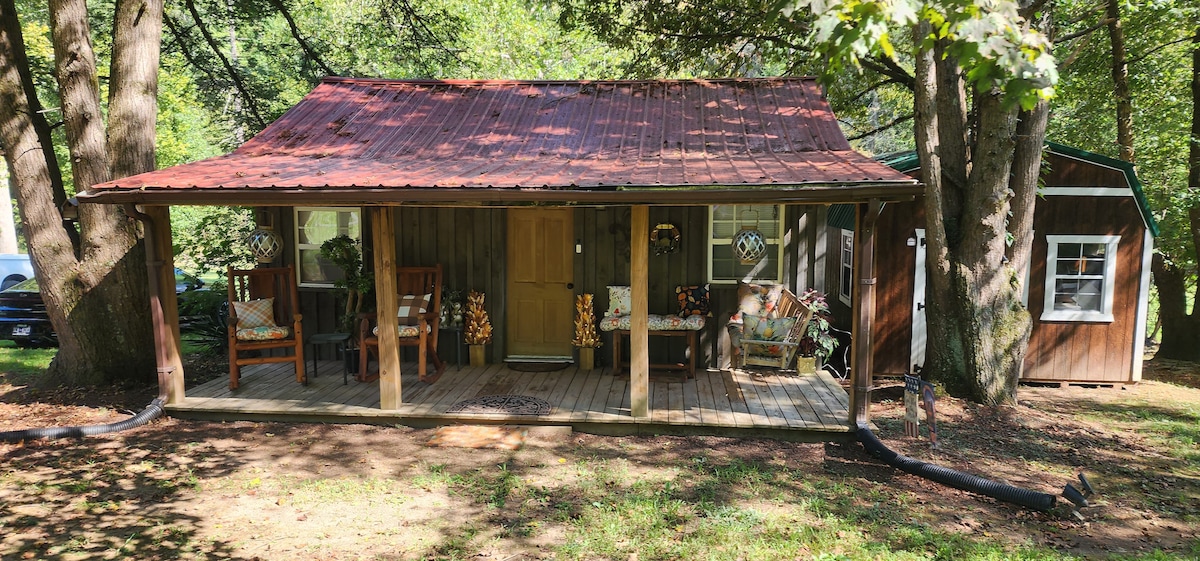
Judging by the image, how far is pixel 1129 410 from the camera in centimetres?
670

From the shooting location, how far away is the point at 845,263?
27.6ft

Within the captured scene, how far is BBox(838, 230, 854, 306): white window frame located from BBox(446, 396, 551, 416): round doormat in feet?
13.5

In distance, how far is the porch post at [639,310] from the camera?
5.29 meters

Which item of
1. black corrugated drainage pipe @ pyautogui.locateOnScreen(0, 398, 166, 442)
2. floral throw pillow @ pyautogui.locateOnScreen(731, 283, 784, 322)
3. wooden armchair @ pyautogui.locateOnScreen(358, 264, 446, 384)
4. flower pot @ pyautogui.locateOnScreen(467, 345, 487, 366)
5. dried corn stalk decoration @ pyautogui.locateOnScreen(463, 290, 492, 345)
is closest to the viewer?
black corrugated drainage pipe @ pyautogui.locateOnScreen(0, 398, 166, 442)

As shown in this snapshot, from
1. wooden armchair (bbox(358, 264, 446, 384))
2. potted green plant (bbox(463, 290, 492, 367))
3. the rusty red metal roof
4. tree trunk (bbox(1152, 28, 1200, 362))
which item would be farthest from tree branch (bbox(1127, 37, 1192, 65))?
wooden armchair (bbox(358, 264, 446, 384))

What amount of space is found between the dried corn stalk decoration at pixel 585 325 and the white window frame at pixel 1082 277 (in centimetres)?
500

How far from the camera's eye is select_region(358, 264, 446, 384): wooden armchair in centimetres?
650

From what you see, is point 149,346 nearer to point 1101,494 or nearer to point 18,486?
point 18,486

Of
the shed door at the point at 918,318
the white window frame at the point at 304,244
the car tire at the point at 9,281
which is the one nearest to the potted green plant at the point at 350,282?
the white window frame at the point at 304,244

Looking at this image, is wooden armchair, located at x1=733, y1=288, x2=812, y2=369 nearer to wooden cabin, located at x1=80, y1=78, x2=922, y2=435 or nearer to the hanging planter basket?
wooden cabin, located at x1=80, y1=78, x2=922, y2=435

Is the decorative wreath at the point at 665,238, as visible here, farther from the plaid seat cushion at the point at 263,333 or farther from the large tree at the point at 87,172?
the large tree at the point at 87,172

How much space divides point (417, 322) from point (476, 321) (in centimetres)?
79

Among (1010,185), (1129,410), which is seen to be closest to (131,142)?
(1010,185)

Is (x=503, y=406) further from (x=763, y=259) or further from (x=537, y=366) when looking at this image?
(x=763, y=259)
